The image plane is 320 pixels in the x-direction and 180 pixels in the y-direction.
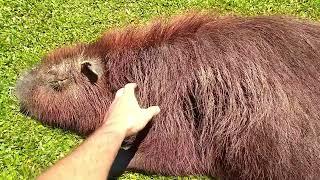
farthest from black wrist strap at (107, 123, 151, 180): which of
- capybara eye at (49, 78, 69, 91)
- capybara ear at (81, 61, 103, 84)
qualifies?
capybara eye at (49, 78, 69, 91)

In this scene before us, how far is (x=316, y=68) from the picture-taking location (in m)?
3.97

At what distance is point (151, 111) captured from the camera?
4.05 metres

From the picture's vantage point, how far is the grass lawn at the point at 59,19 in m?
5.27

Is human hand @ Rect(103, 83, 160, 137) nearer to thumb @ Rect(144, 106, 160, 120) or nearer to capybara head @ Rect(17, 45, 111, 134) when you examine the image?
thumb @ Rect(144, 106, 160, 120)

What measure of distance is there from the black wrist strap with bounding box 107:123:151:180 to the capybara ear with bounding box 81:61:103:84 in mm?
528

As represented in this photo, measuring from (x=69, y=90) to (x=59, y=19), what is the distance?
151 cm

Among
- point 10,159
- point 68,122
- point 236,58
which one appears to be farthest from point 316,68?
point 10,159

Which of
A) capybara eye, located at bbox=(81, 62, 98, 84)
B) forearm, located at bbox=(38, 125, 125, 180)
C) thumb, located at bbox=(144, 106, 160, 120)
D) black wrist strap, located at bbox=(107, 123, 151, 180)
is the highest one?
capybara eye, located at bbox=(81, 62, 98, 84)

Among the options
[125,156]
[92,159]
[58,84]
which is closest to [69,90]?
[58,84]

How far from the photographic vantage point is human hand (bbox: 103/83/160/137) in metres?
3.77

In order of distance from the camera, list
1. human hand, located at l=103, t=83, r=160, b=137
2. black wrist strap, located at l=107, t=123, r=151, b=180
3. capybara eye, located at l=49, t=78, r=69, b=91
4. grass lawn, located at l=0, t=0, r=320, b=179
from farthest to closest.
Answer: grass lawn, located at l=0, t=0, r=320, b=179
capybara eye, located at l=49, t=78, r=69, b=91
black wrist strap, located at l=107, t=123, r=151, b=180
human hand, located at l=103, t=83, r=160, b=137

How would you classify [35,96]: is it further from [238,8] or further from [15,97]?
[238,8]

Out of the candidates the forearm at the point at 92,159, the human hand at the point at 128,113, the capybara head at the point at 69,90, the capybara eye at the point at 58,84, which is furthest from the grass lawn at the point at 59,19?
the forearm at the point at 92,159

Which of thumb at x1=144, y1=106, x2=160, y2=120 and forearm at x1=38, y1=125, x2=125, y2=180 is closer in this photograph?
forearm at x1=38, y1=125, x2=125, y2=180
